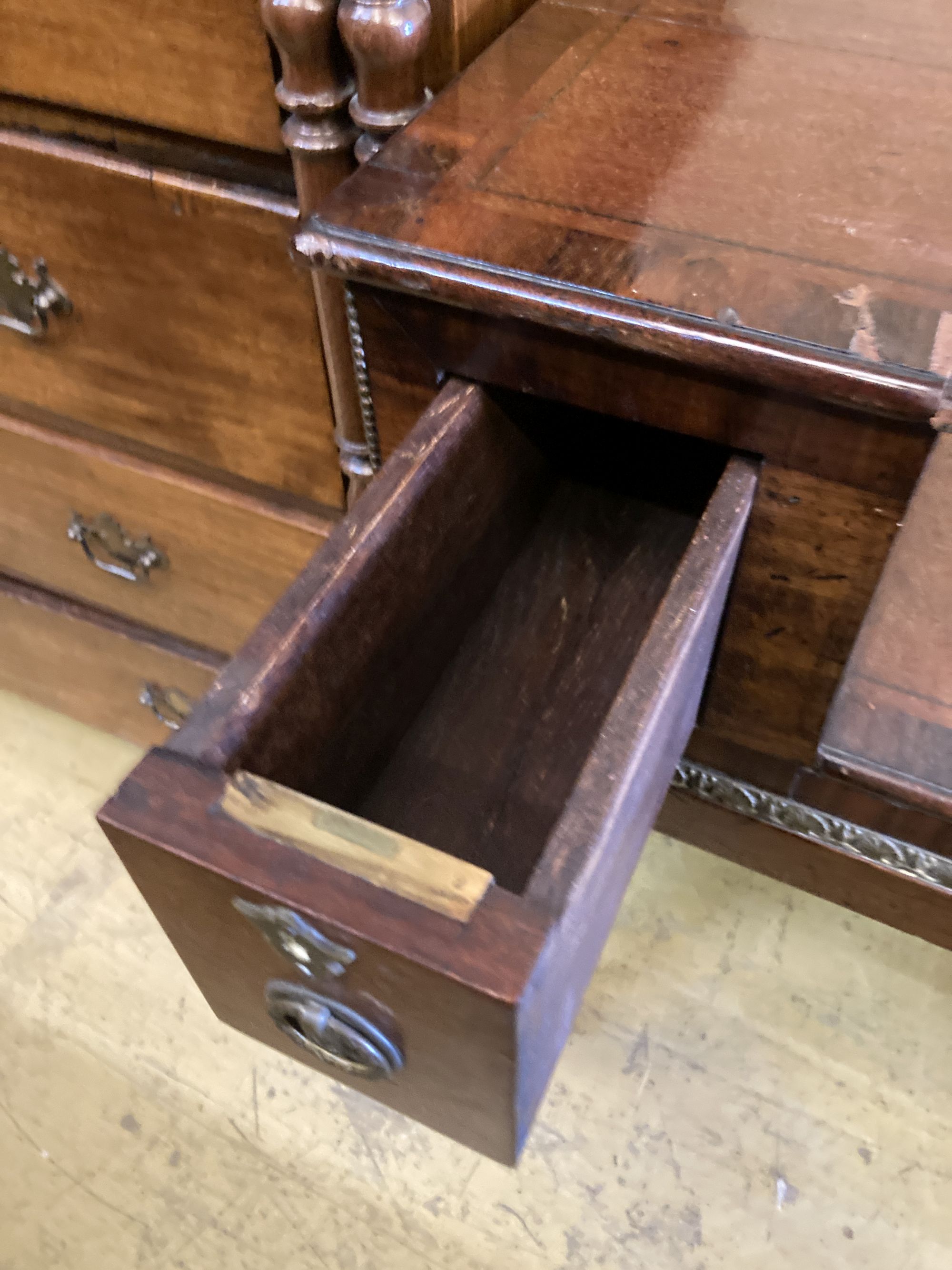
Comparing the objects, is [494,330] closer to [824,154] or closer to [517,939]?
[824,154]

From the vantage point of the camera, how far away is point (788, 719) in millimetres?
659

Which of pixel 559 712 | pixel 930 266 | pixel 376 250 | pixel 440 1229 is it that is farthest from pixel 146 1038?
pixel 930 266

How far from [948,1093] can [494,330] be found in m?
0.78

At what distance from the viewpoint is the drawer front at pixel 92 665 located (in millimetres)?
971

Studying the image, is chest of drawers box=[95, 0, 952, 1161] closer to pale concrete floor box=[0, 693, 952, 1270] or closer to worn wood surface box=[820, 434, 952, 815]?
worn wood surface box=[820, 434, 952, 815]

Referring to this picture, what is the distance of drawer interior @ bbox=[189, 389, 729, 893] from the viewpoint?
0.48 m

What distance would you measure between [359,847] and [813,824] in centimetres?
54

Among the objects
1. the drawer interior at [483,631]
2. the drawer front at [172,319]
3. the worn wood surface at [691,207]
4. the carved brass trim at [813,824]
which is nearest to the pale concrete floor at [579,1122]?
the carved brass trim at [813,824]

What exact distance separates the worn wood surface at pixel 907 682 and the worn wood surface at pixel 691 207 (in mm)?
263

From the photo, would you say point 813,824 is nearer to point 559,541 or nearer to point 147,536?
point 559,541

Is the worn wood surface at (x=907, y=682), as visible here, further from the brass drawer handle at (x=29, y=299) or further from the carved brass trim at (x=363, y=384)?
the brass drawer handle at (x=29, y=299)

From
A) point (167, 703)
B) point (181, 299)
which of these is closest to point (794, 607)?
point (181, 299)

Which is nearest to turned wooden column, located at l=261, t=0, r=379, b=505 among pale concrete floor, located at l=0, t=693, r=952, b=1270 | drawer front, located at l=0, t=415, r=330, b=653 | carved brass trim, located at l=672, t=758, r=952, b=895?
drawer front, located at l=0, t=415, r=330, b=653

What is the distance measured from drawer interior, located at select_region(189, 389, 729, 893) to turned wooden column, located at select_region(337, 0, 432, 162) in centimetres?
15
